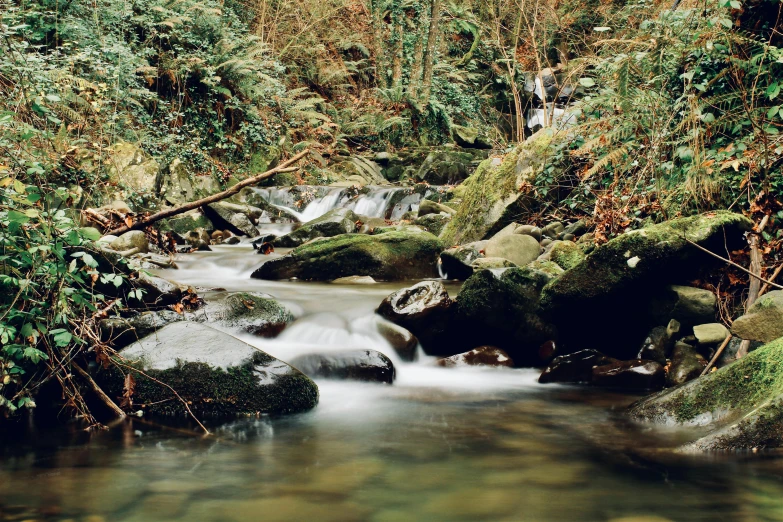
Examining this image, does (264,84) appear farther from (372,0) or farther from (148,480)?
(148,480)

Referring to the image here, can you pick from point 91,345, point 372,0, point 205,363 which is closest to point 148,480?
point 205,363

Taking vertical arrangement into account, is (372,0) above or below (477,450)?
above

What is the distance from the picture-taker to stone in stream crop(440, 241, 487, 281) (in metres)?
8.52

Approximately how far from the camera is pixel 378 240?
9203 mm

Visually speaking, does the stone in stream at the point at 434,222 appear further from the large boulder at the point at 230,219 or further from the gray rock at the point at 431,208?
the large boulder at the point at 230,219

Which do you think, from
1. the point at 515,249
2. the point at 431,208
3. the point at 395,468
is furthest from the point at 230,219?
the point at 395,468

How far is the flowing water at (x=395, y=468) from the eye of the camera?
3.18 m

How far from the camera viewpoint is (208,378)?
15.2 ft

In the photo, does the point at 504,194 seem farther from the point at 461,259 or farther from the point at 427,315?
the point at 427,315

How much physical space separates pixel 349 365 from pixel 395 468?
6.64ft

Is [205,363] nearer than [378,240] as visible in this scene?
Yes

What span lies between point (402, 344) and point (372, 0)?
17.2 meters

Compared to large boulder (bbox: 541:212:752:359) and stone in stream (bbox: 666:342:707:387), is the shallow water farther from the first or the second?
large boulder (bbox: 541:212:752:359)

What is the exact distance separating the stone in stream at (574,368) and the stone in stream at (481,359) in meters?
0.46
